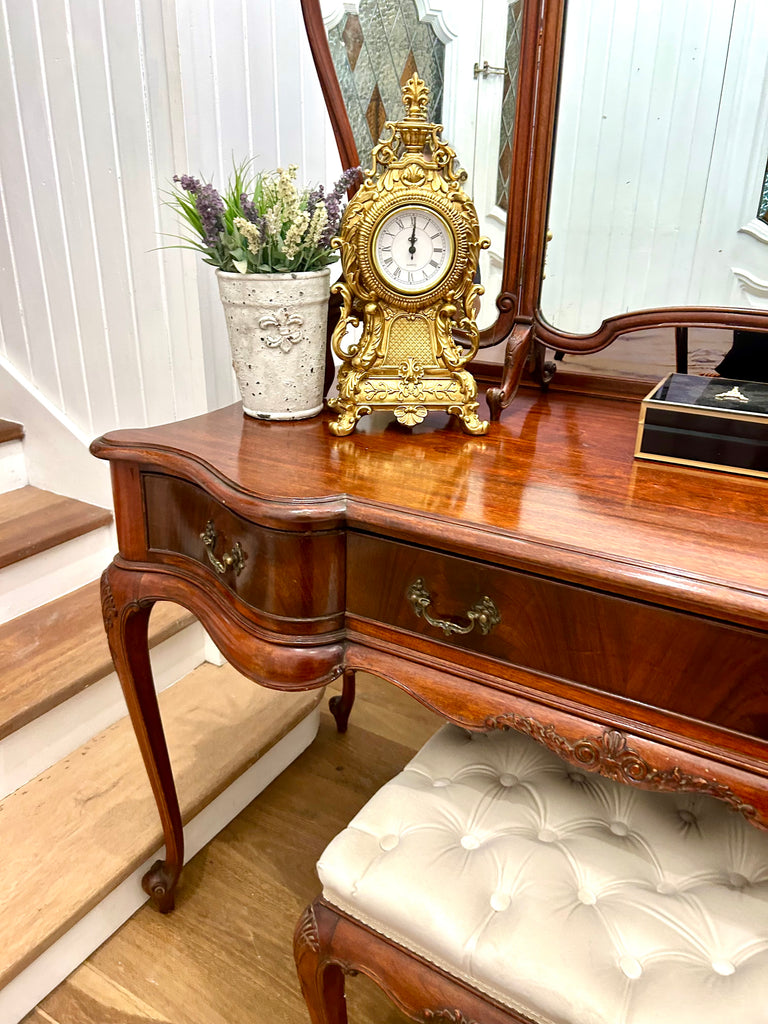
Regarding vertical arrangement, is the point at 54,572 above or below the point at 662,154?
below

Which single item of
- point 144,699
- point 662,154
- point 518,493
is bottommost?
point 144,699

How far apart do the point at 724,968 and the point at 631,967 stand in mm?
91

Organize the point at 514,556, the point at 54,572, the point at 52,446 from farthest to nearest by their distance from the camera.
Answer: the point at 52,446 → the point at 54,572 → the point at 514,556

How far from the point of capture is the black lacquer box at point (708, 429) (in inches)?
32.9

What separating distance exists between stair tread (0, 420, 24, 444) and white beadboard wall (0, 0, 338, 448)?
23cm

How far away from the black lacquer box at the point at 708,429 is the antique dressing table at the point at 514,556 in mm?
23

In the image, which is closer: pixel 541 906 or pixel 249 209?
pixel 541 906

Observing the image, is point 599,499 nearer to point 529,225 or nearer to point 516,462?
point 516,462

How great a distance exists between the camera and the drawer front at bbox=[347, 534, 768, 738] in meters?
0.65

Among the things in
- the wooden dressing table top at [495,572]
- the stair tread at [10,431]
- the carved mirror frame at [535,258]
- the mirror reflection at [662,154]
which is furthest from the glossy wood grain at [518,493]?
the stair tread at [10,431]

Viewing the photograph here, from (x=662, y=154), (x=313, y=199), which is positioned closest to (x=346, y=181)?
(x=313, y=199)

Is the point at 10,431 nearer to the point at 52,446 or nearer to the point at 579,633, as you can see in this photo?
the point at 52,446

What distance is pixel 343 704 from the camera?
1735 millimetres

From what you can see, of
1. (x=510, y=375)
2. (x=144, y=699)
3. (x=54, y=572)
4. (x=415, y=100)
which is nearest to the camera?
(x=415, y=100)
